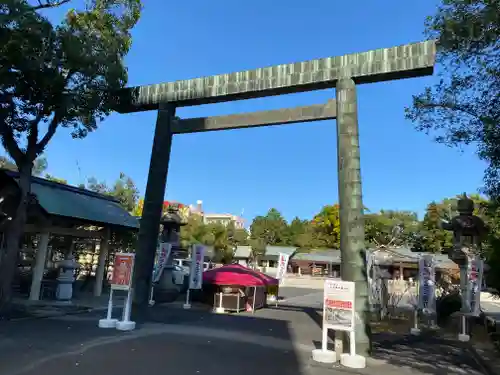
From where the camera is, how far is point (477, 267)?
11.2 meters

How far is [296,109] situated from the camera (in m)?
9.77

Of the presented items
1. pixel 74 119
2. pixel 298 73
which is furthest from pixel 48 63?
pixel 298 73

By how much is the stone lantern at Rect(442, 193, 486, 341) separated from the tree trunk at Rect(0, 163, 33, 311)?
1138 centimetres

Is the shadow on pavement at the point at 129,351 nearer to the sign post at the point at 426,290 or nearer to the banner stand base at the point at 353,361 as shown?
the banner stand base at the point at 353,361

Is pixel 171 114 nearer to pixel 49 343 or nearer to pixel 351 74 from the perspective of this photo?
pixel 351 74

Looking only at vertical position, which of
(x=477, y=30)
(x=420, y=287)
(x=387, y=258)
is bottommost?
(x=420, y=287)

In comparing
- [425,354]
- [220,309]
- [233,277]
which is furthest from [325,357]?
[233,277]

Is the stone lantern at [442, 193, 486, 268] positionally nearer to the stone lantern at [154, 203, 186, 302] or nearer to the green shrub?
the green shrub

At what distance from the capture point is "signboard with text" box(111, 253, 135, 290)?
9000mm

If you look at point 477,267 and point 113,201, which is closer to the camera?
point 477,267

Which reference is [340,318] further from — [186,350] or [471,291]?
[471,291]

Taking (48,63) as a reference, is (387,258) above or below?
below

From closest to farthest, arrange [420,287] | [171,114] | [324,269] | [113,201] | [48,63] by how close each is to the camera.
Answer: [48,63] < [171,114] < [420,287] < [113,201] < [324,269]

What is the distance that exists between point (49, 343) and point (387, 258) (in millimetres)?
11560
